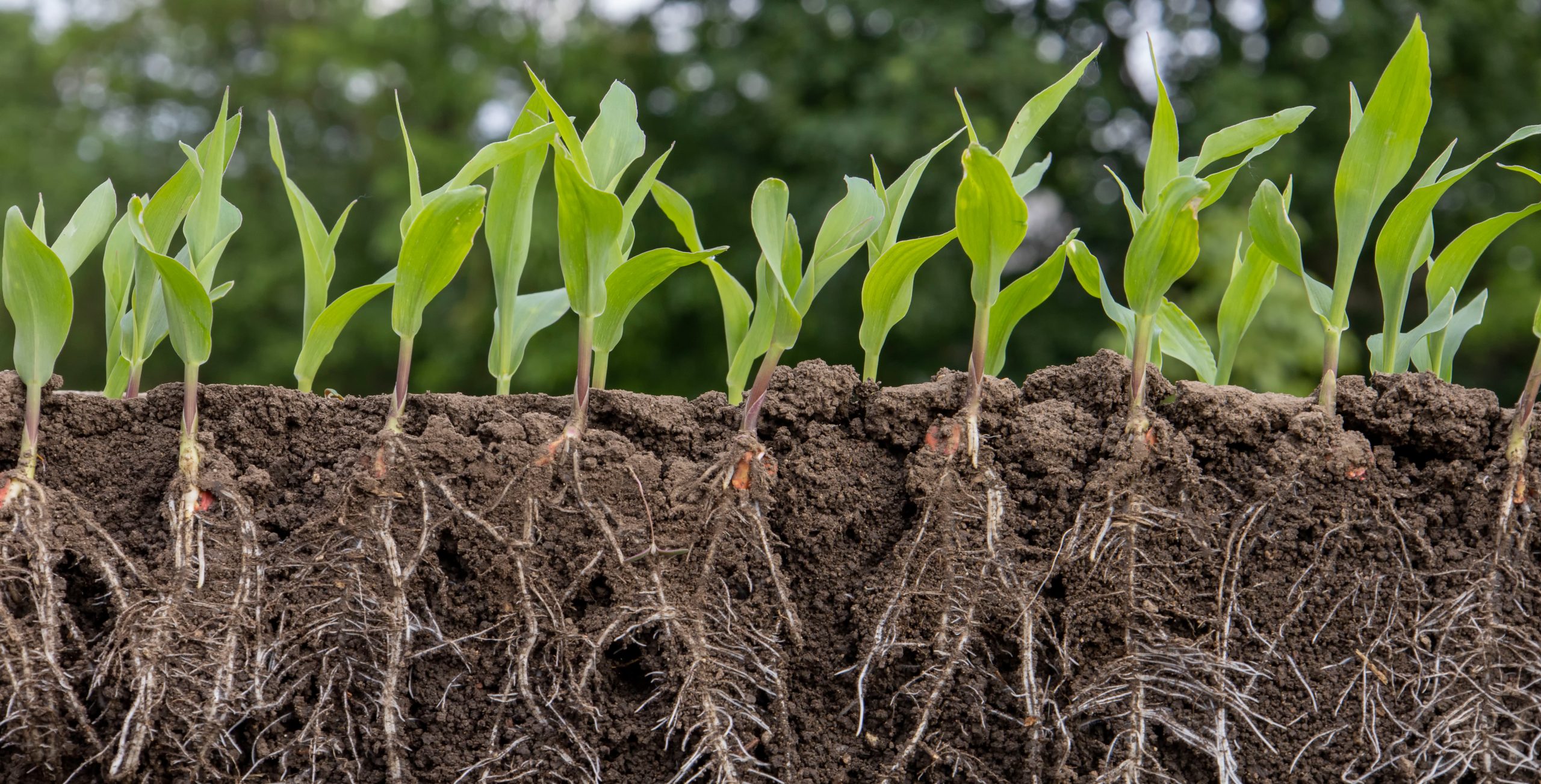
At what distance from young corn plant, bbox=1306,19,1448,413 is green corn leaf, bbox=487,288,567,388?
3.24 feet

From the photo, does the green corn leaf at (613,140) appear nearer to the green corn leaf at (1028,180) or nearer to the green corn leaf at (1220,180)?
the green corn leaf at (1028,180)

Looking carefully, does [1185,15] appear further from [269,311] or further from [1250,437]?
[269,311]

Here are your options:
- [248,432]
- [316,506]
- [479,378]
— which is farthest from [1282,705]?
[479,378]

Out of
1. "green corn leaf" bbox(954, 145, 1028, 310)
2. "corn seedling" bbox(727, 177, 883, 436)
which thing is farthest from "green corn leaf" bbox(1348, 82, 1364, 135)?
"corn seedling" bbox(727, 177, 883, 436)

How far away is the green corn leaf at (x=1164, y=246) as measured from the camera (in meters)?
1.17

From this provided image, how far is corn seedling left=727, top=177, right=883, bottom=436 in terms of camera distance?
4.15 ft

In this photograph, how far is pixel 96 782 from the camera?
113 cm

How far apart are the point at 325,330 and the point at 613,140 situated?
45 centimetres

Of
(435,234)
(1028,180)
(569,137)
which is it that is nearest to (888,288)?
(1028,180)

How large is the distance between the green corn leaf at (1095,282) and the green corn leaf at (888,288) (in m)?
0.03

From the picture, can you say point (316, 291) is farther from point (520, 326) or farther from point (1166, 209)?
point (1166, 209)

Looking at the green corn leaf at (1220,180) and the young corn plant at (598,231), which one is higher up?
the green corn leaf at (1220,180)

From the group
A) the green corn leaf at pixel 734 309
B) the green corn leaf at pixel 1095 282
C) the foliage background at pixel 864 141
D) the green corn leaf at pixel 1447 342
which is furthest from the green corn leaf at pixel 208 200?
the foliage background at pixel 864 141

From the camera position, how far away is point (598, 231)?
1.21 m
